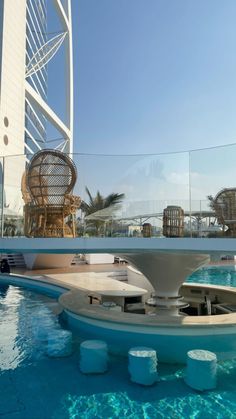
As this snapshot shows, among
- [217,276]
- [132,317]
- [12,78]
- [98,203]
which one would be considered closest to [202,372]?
[132,317]

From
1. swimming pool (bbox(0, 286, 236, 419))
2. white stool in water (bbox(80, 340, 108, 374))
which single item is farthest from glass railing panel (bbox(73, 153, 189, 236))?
swimming pool (bbox(0, 286, 236, 419))

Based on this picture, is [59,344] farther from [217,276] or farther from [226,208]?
[217,276]

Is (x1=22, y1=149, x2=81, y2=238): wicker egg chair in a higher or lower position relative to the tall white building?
lower

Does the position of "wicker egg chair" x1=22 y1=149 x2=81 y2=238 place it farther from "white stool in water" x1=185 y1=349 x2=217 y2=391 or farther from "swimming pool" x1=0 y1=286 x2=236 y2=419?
"white stool in water" x1=185 y1=349 x2=217 y2=391

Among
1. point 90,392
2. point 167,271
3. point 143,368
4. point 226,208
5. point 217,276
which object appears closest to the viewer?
point 90,392

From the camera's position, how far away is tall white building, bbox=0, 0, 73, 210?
12914mm

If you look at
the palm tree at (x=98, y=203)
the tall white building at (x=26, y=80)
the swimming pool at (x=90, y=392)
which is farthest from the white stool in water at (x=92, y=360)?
the tall white building at (x=26, y=80)

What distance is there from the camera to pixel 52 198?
6.95 metres

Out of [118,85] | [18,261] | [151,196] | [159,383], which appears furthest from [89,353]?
[18,261]

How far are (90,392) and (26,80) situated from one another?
56.7 ft

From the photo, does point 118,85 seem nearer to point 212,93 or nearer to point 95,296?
point 212,93

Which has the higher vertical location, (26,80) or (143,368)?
(26,80)

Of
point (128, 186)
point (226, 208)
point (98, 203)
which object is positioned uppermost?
point (128, 186)

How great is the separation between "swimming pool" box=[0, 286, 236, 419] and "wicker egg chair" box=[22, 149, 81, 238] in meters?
2.21
